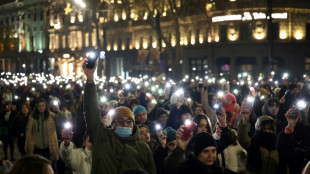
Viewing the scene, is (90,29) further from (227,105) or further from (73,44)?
(227,105)

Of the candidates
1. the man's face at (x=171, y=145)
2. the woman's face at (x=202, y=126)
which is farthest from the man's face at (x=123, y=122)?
the woman's face at (x=202, y=126)

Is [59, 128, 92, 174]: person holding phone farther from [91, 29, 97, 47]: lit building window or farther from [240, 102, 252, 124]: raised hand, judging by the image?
[91, 29, 97, 47]: lit building window

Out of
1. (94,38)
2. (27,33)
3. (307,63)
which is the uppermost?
(27,33)

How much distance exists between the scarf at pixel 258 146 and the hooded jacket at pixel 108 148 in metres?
1.54

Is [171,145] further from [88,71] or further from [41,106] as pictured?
[41,106]

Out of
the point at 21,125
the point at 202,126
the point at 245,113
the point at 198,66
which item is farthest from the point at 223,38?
the point at 202,126

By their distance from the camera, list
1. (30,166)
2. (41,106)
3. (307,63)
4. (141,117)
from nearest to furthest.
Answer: (30,166) < (141,117) < (41,106) < (307,63)

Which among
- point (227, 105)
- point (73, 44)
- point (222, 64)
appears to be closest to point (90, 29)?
point (73, 44)

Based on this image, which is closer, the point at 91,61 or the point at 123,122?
the point at 91,61

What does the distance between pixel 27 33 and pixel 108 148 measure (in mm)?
92370

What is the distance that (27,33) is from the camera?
309 ft

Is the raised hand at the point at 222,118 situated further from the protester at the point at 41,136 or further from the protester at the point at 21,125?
the protester at the point at 21,125

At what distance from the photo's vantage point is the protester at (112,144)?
17.2ft

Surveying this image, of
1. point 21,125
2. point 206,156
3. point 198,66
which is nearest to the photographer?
point 206,156
